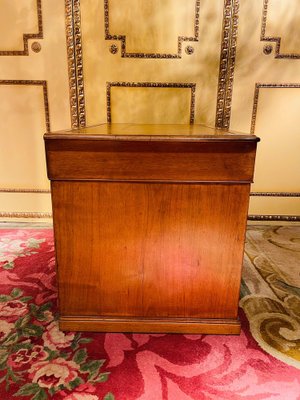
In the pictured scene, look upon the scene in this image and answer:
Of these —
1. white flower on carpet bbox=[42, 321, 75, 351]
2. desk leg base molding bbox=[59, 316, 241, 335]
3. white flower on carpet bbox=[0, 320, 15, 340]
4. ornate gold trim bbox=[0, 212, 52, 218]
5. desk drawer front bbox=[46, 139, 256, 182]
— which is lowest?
white flower on carpet bbox=[0, 320, 15, 340]

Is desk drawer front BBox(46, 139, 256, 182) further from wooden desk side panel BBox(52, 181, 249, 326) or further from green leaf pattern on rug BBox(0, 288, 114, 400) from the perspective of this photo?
green leaf pattern on rug BBox(0, 288, 114, 400)

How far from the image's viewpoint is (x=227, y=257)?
999mm

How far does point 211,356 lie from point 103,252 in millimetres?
437

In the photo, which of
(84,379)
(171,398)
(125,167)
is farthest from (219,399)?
(125,167)

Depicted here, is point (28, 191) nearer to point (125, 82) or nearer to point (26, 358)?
point (125, 82)

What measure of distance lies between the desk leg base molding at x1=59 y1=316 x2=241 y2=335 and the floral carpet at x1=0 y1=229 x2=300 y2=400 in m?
0.02

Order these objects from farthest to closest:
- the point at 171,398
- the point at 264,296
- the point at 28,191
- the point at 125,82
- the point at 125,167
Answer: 1. the point at 28,191
2. the point at 125,82
3. the point at 264,296
4. the point at 125,167
5. the point at 171,398

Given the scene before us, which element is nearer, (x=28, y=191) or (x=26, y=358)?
(x=26, y=358)

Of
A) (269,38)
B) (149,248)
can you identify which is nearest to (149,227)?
(149,248)

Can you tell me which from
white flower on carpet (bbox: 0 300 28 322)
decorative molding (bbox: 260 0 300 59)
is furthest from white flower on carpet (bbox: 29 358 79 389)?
decorative molding (bbox: 260 0 300 59)

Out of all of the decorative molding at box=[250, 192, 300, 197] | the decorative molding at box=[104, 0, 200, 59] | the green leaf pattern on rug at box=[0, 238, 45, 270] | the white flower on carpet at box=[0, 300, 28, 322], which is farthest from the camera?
the decorative molding at box=[250, 192, 300, 197]

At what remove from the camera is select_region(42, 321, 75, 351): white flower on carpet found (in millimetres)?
1001

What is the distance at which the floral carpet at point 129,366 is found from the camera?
84cm

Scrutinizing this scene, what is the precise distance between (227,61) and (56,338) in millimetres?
1651
